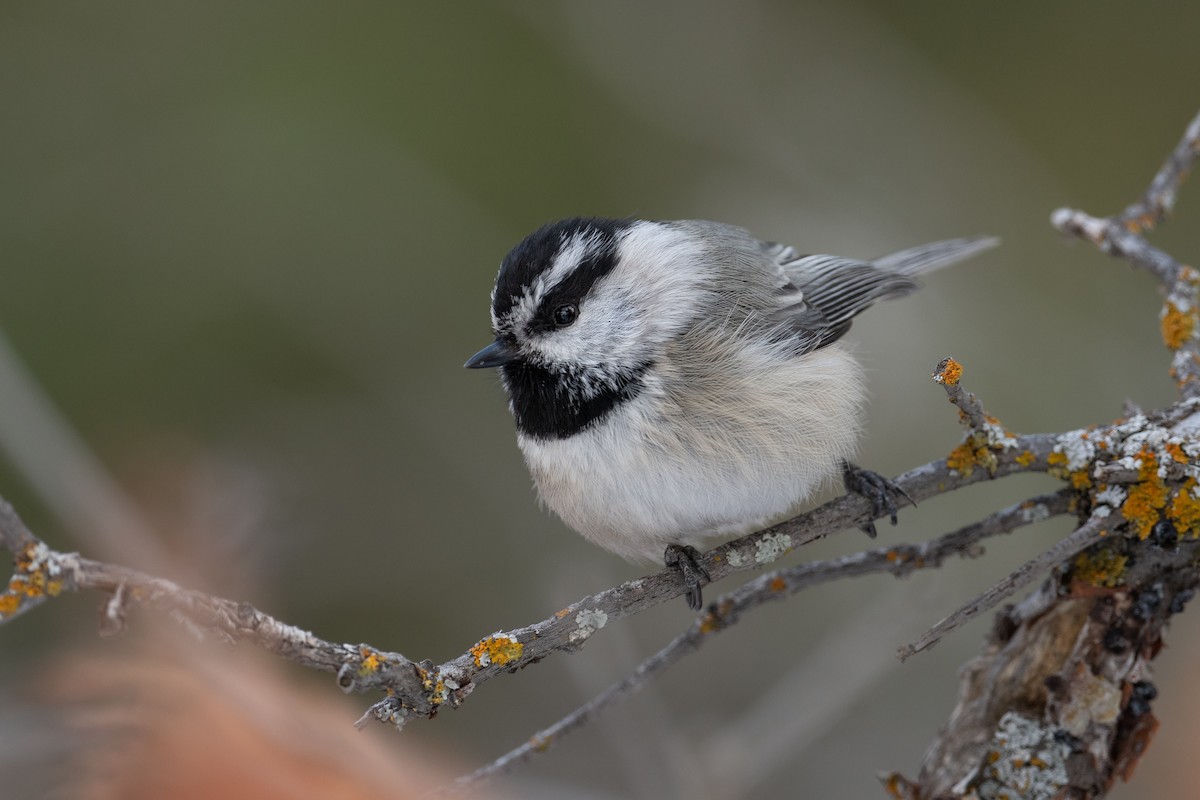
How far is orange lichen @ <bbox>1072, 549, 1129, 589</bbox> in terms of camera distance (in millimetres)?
1829

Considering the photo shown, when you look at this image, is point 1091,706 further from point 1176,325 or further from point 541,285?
point 541,285

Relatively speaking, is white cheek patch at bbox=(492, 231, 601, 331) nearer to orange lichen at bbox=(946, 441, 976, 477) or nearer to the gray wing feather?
the gray wing feather

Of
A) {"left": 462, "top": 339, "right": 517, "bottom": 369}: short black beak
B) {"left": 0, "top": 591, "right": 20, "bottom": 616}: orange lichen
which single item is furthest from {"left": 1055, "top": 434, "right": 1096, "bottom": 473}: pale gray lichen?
{"left": 0, "top": 591, "right": 20, "bottom": 616}: orange lichen

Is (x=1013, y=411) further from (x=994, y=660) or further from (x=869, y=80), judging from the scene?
(x=994, y=660)

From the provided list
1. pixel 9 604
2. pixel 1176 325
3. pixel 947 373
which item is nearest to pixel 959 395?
pixel 947 373

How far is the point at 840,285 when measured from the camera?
2.95 meters

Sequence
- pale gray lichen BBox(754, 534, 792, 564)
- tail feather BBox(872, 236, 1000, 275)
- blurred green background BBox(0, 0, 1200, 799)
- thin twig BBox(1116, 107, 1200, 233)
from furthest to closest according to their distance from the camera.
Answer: blurred green background BBox(0, 0, 1200, 799)
tail feather BBox(872, 236, 1000, 275)
thin twig BBox(1116, 107, 1200, 233)
pale gray lichen BBox(754, 534, 792, 564)

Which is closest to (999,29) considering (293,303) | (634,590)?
(293,303)

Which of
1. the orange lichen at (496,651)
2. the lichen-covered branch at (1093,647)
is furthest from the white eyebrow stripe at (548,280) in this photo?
the lichen-covered branch at (1093,647)

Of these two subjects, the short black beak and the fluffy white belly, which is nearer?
the fluffy white belly

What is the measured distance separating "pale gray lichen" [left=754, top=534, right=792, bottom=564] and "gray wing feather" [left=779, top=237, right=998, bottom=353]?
25.2 inches

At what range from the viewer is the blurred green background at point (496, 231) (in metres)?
3.52

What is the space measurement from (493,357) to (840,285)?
1.13 m

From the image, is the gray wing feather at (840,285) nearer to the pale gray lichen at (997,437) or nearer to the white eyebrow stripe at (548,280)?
the white eyebrow stripe at (548,280)
